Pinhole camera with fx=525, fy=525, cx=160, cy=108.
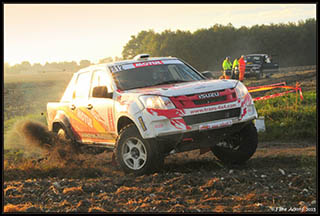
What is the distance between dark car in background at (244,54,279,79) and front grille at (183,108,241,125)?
22133 mm

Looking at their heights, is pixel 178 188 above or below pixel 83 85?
below

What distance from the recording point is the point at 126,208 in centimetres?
645

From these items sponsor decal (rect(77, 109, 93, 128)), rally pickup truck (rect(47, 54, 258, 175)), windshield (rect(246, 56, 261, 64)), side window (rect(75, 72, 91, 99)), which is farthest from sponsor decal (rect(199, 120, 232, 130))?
windshield (rect(246, 56, 261, 64))

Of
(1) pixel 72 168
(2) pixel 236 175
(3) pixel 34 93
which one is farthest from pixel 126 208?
(3) pixel 34 93

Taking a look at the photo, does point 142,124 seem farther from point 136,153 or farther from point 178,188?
point 178,188

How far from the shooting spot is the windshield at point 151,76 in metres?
8.88

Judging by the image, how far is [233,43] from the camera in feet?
162

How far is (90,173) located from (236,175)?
108 inches

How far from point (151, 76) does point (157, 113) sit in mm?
1514

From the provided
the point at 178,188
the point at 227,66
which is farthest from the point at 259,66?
the point at 178,188

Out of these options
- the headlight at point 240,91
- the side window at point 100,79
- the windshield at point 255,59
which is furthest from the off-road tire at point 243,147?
the windshield at point 255,59

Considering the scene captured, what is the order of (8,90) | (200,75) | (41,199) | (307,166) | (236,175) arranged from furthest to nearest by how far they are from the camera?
1. (8,90)
2. (200,75)
3. (307,166)
4. (236,175)
5. (41,199)

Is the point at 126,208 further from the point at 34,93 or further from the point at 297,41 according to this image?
the point at 297,41

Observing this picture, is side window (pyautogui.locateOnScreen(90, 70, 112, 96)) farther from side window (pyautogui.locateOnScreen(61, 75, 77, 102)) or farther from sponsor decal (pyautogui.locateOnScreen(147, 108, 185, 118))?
sponsor decal (pyautogui.locateOnScreen(147, 108, 185, 118))
